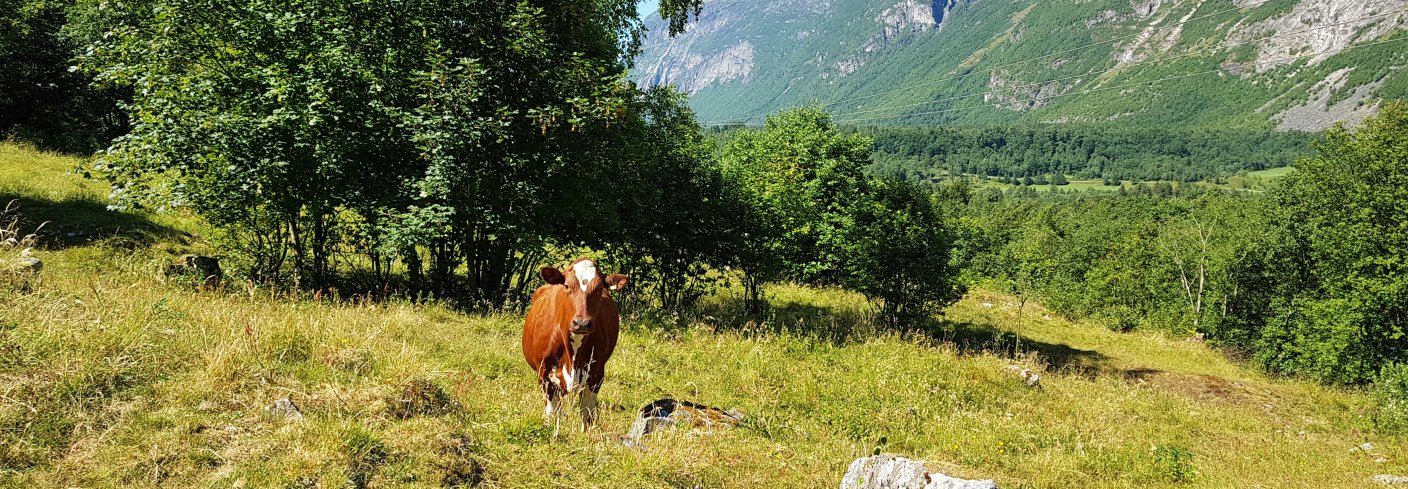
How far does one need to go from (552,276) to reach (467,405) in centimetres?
171

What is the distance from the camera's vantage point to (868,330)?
1552 centimetres

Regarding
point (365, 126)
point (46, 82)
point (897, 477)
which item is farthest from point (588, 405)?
point (46, 82)

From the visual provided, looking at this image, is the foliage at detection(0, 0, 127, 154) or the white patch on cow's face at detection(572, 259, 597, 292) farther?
the foliage at detection(0, 0, 127, 154)

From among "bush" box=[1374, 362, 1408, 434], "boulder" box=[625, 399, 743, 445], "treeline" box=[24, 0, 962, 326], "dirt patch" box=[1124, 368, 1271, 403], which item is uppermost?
"treeline" box=[24, 0, 962, 326]

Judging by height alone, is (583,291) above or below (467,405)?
above

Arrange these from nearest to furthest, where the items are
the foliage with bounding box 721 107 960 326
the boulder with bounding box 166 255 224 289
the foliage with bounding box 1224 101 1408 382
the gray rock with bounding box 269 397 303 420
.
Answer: the gray rock with bounding box 269 397 303 420, the boulder with bounding box 166 255 224 289, the foliage with bounding box 721 107 960 326, the foliage with bounding box 1224 101 1408 382

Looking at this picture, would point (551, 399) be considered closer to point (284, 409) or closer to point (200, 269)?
point (284, 409)

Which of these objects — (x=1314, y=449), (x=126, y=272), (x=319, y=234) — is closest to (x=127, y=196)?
(x=126, y=272)

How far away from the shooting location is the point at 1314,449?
11016 millimetres

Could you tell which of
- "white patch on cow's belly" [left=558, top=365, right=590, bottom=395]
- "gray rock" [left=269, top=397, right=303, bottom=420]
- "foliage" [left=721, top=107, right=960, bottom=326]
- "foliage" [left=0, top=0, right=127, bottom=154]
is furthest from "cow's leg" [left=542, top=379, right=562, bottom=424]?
"foliage" [left=0, top=0, right=127, bottom=154]

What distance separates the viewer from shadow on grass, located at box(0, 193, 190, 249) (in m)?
11.9

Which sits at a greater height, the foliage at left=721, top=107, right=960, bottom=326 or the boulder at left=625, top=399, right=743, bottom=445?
the foliage at left=721, top=107, right=960, bottom=326

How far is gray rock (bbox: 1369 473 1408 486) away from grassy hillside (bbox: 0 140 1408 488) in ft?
1.27

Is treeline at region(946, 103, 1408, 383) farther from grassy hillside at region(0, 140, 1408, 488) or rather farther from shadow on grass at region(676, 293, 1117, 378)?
grassy hillside at region(0, 140, 1408, 488)
